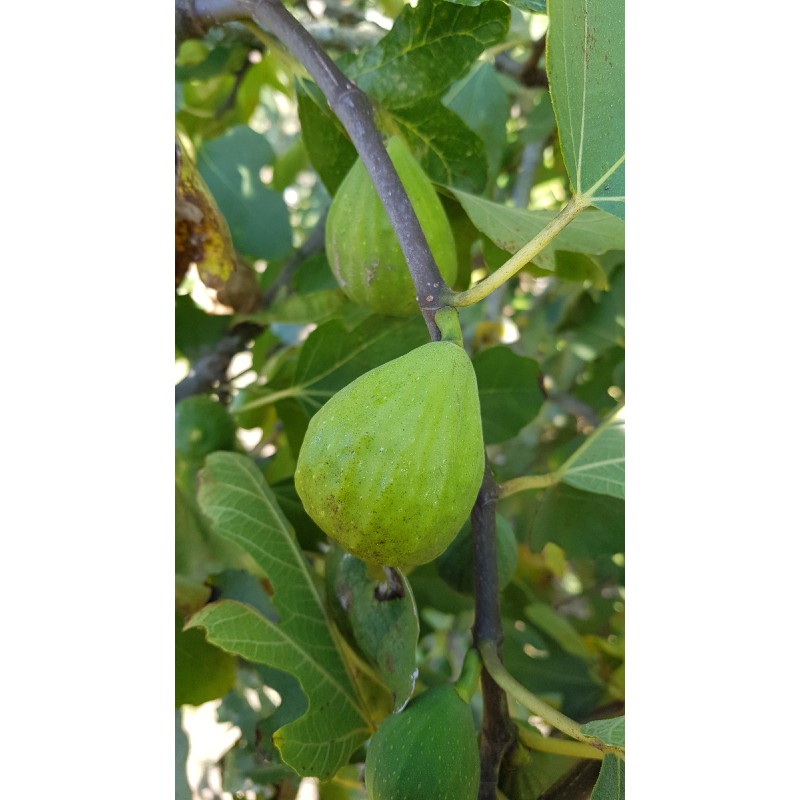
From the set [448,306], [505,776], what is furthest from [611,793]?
[448,306]

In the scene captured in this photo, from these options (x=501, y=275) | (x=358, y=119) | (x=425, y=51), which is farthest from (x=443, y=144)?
(x=501, y=275)

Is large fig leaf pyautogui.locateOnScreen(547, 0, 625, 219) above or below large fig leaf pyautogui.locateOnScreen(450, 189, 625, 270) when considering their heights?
above

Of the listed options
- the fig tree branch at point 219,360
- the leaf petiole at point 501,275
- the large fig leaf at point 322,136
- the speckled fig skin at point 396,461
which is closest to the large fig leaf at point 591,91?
the leaf petiole at point 501,275

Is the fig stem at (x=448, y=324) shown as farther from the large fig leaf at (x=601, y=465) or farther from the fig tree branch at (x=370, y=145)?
the large fig leaf at (x=601, y=465)

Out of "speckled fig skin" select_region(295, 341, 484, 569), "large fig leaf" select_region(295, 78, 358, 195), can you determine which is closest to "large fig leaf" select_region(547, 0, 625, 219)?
"speckled fig skin" select_region(295, 341, 484, 569)

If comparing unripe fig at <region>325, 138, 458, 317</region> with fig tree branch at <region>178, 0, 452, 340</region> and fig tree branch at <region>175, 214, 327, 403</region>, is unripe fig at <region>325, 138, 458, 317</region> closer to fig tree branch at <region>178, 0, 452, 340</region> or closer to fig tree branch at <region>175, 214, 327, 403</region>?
fig tree branch at <region>178, 0, 452, 340</region>
